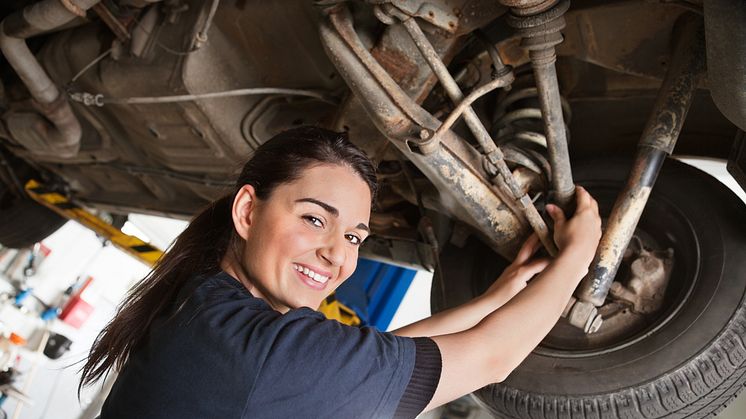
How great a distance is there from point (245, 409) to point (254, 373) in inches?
1.7

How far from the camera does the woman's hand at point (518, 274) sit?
1.26 metres

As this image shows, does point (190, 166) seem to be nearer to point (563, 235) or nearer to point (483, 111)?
point (483, 111)

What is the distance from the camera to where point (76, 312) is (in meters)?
4.63

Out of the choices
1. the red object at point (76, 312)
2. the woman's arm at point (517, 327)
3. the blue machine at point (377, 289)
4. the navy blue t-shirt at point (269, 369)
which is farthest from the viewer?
the red object at point (76, 312)

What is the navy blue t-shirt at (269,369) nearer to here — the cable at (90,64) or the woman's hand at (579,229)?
the woman's hand at (579,229)

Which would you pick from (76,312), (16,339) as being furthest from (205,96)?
(76,312)

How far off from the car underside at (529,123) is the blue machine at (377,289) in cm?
120

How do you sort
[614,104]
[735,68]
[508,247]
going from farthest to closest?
1. [614,104]
2. [508,247]
3. [735,68]

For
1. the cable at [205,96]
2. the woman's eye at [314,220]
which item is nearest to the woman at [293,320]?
the woman's eye at [314,220]

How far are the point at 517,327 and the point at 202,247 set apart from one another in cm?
55

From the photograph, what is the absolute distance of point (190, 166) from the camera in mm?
2105

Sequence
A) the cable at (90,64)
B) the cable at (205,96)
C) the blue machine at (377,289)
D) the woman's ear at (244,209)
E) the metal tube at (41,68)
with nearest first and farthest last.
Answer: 1. the woman's ear at (244,209)
2. the cable at (205,96)
3. the metal tube at (41,68)
4. the cable at (90,64)
5. the blue machine at (377,289)

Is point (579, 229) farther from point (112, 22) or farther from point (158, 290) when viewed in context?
point (112, 22)

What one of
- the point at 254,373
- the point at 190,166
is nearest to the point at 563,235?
the point at 254,373
